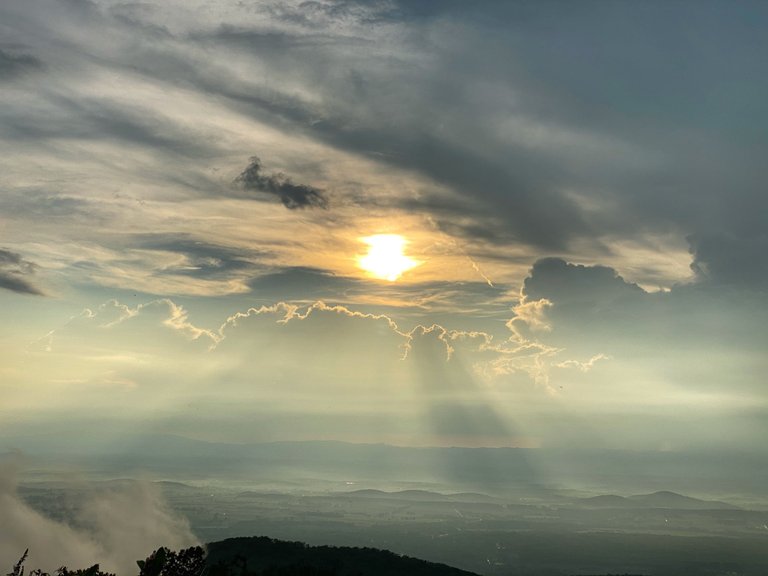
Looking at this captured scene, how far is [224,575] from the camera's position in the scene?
82188mm

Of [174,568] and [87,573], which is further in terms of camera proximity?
[87,573]

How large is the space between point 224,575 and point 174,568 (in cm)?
549

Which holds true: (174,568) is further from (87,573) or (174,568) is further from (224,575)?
(87,573)

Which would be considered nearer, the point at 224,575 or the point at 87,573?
the point at 224,575

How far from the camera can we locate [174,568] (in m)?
82.0

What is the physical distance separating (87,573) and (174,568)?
14.3 m

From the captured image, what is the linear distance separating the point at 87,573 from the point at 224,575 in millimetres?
18969

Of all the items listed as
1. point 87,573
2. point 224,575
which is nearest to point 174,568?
point 224,575

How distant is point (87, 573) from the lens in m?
88.8
